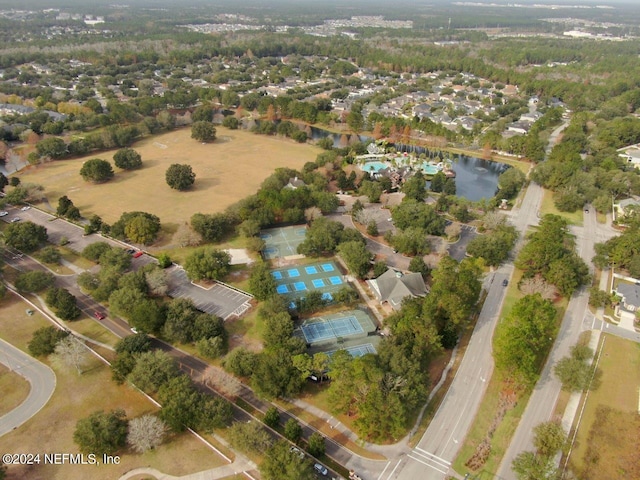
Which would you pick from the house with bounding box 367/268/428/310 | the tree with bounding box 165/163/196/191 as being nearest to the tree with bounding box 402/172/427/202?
the house with bounding box 367/268/428/310

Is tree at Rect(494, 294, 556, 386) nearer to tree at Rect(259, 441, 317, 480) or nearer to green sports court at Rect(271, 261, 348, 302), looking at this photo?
green sports court at Rect(271, 261, 348, 302)

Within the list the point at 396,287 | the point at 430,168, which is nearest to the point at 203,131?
the point at 430,168

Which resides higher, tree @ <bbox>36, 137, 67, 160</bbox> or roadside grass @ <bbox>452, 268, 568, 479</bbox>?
tree @ <bbox>36, 137, 67, 160</bbox>

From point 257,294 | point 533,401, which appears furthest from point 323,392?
point 533,401

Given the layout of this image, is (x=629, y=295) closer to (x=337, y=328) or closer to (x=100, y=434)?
(x=337, y=328)

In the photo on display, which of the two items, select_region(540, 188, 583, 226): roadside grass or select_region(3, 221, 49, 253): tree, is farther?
select_region(540, 188, 583, 226): roadside grass

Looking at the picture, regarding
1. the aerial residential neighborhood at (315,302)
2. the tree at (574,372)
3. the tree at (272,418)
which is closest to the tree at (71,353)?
the aerial residential neighborhood at (315,302)

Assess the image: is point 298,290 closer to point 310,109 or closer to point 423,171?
point 423,171
